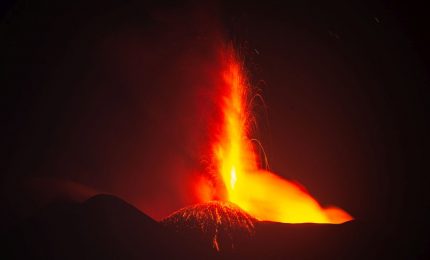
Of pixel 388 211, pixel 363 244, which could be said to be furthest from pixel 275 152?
pixel 363 244

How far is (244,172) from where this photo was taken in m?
20.9

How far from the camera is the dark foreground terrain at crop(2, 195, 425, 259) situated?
13.9 m

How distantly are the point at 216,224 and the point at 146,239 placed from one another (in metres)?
2.19

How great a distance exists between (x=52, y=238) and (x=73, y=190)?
5.15 metres

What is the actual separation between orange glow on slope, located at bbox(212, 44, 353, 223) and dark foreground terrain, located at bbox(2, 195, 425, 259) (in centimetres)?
384

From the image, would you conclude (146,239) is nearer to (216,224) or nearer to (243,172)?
(216,224)

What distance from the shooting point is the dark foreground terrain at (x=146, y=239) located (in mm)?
13852

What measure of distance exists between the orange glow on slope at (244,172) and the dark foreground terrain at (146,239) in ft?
12.6

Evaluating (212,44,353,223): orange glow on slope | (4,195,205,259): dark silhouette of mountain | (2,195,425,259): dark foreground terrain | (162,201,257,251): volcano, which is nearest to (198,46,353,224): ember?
(212,44,353,223): orange glow on slope

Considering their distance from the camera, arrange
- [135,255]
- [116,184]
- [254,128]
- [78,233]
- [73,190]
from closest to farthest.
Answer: [135,255] → [78,233] → [73,190] → [254,128] → [116,184]

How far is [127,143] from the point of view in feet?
77.8

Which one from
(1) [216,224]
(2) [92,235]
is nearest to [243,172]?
(1) [216,224]

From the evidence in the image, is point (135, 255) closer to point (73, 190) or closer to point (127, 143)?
point (73, 190)

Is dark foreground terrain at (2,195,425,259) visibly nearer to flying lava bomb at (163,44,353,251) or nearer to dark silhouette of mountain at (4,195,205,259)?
dark silhouette of mountain at (4,195,205,259)
